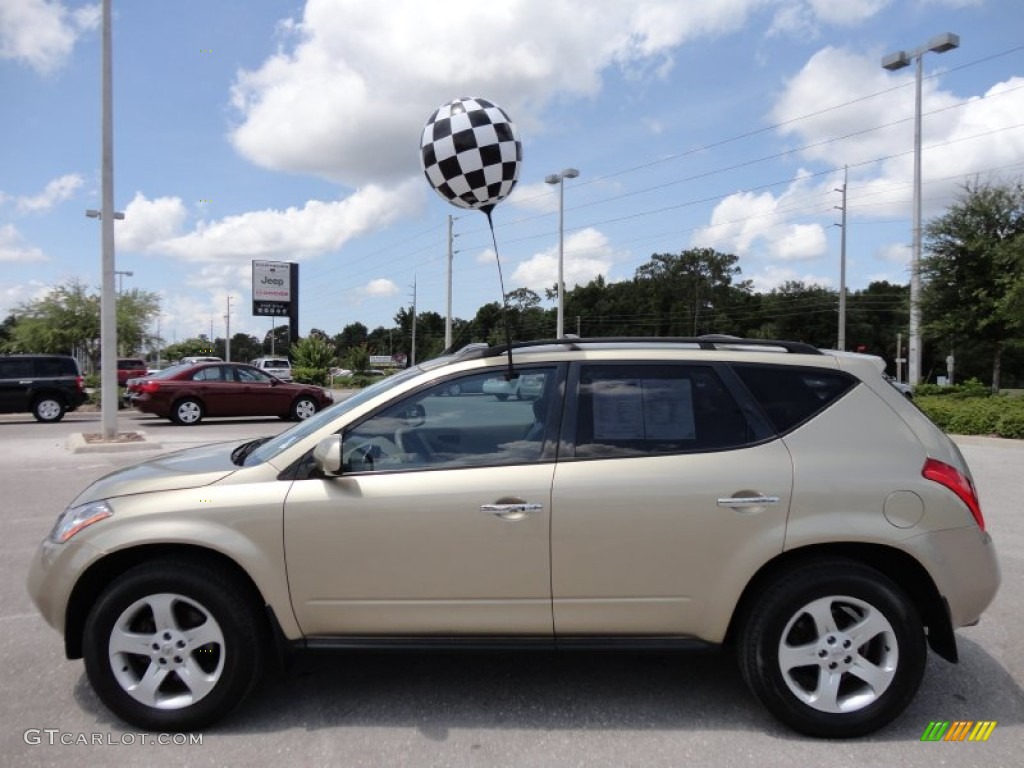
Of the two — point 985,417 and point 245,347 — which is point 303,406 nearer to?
point 985,417

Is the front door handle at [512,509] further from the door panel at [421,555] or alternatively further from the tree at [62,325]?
the tree at [62,325]

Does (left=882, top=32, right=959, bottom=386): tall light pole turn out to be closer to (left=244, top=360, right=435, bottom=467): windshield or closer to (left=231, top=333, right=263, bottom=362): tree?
(left=244, top=360, right=435, bottom=467): windshield

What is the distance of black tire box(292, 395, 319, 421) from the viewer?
19703 millimetres

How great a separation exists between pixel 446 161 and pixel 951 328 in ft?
72.1

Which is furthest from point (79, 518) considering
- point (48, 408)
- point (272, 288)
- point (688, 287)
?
point (688, 287)

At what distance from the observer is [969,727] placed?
11.2ft

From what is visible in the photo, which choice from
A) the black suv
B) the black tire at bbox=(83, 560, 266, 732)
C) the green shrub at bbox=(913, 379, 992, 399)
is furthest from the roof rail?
the green shrub at bbox=(913, 379, 992, 399)

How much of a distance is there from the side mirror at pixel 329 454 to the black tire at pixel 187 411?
16.6 metres

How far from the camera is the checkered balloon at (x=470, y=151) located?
13.9 feet

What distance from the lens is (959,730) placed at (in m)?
3.38

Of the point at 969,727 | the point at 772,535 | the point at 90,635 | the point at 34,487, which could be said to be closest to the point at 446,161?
the point at 772,535

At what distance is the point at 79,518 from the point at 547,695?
2.31 m

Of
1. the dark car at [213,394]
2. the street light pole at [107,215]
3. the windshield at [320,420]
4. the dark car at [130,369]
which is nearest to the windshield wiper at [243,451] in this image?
the windshield at [320,420]

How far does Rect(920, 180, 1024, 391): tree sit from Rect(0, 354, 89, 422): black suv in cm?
2397
